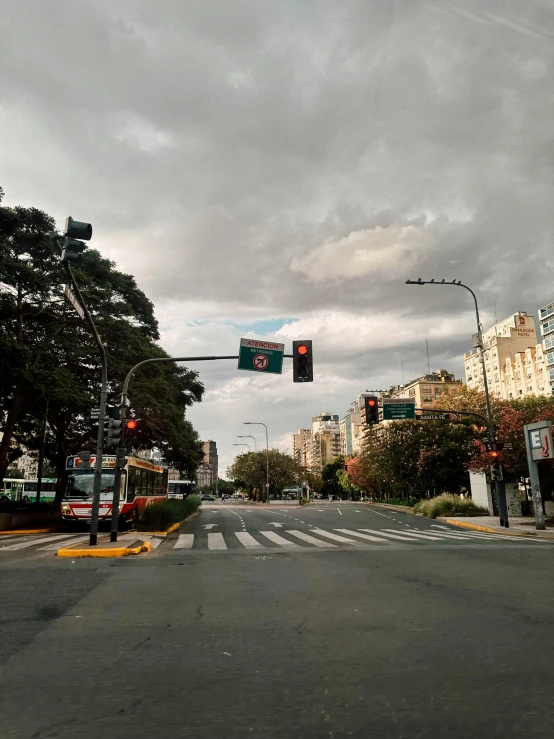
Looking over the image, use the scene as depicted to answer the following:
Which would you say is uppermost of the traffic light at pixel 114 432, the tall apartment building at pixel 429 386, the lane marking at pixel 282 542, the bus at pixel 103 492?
the tall apartment building at pixel 429 386

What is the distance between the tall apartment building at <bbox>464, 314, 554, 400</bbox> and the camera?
10800 centimetres

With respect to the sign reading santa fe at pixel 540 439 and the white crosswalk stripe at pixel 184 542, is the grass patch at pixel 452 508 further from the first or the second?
the white crosswalk stripe at pixel 184 542

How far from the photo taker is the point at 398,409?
29.2 meters

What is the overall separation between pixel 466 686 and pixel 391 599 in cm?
365

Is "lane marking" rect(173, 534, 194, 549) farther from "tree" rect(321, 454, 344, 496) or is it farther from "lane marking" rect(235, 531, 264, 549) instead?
"tree" rect(321, 454, 344, 496)

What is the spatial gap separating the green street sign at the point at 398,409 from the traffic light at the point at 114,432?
16.2 metres

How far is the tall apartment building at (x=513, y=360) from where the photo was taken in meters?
108

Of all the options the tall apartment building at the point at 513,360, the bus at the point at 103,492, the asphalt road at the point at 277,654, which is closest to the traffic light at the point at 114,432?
the asphalt road at the point at 277,654

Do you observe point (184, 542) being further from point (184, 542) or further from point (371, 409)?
point (371, 409)

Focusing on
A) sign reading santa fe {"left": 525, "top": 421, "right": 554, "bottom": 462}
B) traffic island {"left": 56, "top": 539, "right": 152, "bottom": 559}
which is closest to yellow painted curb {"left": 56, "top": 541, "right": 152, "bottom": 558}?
traffic island {"left": 56, "top": 539, "right": 152, "bottom": 559}

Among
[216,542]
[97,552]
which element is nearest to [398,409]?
[216,542]

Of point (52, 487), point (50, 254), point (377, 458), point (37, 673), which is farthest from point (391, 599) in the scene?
point (52, 487)

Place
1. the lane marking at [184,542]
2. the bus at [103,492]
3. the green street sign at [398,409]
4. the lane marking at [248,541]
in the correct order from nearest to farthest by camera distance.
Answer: the lane marking at [248,541], the lane marking at [184,542], the bus at [103,492], the green street sign at [398,409]

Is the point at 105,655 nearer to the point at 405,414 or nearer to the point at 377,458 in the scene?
the point at 405,414
